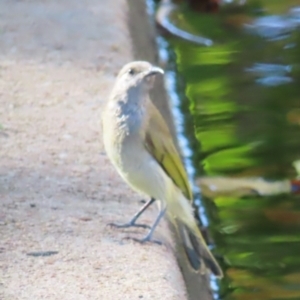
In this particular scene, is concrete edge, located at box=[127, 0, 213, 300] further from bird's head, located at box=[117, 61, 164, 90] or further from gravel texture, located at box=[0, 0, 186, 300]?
bird's head, located at box=[117, 61, 164, 90]

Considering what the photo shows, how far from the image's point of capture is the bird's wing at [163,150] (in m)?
4.67

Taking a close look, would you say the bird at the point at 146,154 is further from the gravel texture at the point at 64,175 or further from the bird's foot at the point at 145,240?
the gravel texture at the point at 64,175

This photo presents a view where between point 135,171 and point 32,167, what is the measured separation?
849 millimetres

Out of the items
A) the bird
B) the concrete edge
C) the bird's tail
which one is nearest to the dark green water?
the concrete edge

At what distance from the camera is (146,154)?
15.3ft

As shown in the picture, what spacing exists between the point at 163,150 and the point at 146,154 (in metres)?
0.09

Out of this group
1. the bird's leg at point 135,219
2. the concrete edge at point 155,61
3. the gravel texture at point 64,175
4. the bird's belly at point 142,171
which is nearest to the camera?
the gravel texture at point 64,175

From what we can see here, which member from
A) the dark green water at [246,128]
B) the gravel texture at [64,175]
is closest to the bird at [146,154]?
the gravel texture at [64,175]

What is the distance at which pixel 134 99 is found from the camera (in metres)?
4.73

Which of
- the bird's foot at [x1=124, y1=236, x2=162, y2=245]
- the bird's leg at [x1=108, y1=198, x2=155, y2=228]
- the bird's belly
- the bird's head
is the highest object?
the bird's head

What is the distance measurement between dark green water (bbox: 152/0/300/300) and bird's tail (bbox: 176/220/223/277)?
397mm

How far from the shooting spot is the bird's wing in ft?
15.3

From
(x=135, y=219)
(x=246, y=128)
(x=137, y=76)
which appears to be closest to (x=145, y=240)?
(x=135, y=219)

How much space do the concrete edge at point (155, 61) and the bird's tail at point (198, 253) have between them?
56mm
